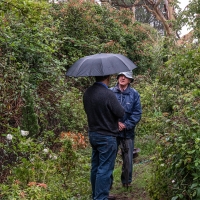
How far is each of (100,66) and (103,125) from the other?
71 cm

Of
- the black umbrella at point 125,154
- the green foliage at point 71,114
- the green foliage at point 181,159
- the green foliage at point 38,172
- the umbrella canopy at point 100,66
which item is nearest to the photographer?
the green foliage at point 181,159

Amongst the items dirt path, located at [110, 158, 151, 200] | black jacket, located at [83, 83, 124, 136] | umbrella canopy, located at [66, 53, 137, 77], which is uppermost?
umbrella canopy, located at [66, 53, 137, 77]

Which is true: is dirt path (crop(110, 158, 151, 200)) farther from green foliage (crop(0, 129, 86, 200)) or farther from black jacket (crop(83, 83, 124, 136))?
black jacket (crop(83, 83, 124, 136))

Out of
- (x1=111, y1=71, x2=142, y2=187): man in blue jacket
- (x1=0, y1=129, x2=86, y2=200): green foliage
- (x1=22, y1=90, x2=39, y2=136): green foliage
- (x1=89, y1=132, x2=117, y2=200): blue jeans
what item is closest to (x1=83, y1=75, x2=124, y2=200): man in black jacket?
(x1=89, y1=132, x2=117, y2=200): blue jeans

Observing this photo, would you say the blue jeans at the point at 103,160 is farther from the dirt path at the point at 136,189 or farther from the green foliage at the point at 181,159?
the dirt path at the point at 136,189

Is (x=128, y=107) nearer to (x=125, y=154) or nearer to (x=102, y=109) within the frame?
(x=125, y=154)

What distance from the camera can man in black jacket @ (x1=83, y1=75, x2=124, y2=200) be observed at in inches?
171

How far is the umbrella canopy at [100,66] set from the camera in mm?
4316

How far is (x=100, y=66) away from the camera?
4.39 metres

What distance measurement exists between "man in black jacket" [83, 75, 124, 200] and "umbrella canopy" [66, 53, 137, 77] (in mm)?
138

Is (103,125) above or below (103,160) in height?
above

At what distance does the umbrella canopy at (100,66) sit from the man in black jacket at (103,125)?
14 cm

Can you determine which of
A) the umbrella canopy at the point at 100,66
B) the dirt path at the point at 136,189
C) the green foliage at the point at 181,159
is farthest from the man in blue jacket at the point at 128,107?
the green foliage at the point at 181,159

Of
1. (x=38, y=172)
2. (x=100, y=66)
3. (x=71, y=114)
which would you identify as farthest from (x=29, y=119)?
(x=100, y=66)
